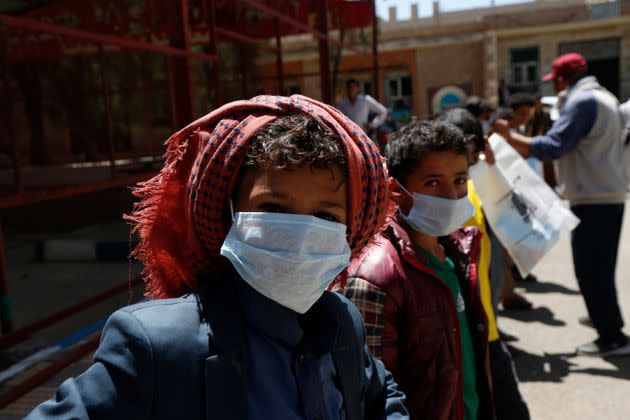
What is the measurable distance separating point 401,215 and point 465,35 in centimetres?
1997

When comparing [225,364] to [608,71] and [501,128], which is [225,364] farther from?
[608,71]

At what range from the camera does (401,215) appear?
195cm

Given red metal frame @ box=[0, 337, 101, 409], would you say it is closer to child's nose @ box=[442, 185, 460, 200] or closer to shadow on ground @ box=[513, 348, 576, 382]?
child's nose @ box=[442, 185, 460, 200]

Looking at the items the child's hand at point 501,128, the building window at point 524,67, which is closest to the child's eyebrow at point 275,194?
the child's hand at point 501,128

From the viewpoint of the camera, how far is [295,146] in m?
1.04

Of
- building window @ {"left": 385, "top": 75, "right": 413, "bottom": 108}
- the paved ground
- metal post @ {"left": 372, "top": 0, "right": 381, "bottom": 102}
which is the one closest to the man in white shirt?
metal post @ {"left": 372, "top": 0, "right": 381, "bottom": 102}

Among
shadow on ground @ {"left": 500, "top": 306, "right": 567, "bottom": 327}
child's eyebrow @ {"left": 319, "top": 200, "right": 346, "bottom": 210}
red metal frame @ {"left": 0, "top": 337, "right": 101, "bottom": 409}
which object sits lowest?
shadow on ground @ {"left": 500, "top": 306, "right": 567, "bottom": 327}

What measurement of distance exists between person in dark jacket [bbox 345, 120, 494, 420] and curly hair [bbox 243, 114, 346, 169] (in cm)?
42

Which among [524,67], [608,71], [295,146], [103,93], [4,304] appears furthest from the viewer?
[524,67]

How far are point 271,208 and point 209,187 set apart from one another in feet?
0.38

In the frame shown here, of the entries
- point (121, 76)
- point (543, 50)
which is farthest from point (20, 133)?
point (543, 50)

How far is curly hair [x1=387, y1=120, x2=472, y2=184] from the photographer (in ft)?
6.26

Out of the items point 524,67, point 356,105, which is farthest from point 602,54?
point 356,105

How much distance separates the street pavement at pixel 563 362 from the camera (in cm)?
318
